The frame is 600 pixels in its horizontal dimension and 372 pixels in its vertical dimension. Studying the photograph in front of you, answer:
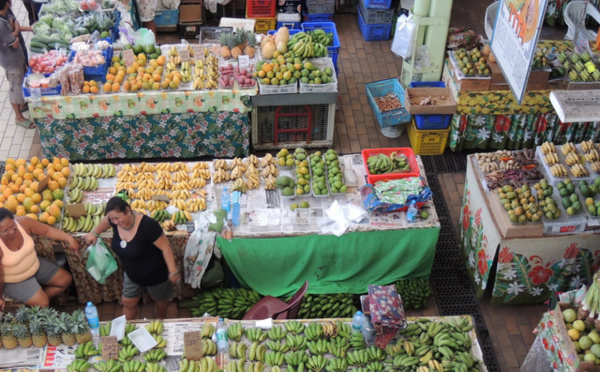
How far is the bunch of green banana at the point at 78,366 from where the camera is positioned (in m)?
5.18

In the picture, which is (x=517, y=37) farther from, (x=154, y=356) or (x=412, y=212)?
(x=154, y=356)

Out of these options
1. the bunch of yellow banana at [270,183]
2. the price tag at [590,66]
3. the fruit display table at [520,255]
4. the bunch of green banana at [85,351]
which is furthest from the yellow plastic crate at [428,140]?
the bunch of green banana at [85,351]

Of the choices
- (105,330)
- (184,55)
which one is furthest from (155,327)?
(184,55)

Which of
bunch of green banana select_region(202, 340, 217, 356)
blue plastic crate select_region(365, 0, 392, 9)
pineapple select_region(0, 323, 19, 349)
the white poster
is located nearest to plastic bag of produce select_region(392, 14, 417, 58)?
the white poster

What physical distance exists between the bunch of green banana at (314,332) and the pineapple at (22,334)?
7.54 ft

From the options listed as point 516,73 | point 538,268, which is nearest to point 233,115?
point 516,73

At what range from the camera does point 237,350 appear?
5.39m

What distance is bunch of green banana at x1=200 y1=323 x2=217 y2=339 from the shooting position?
5501 mm

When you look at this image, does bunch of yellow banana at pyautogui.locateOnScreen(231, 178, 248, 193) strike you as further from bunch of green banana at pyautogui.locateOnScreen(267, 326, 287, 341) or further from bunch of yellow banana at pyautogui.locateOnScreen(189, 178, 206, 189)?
bunch of green banana at pyautogui.locateOnScreen(267, 326, 287, 341)

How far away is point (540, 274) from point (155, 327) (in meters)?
3.83

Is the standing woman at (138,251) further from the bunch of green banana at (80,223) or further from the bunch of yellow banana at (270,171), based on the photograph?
the bunch of yellow banana at (270,171)

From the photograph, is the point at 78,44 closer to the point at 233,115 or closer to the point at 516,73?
the point at 233,115

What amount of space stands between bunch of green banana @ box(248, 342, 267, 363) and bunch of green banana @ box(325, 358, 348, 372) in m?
0.54

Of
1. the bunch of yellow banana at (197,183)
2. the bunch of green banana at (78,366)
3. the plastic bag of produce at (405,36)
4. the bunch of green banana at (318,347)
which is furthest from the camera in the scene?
the plastic bag of produce at (405,36)
